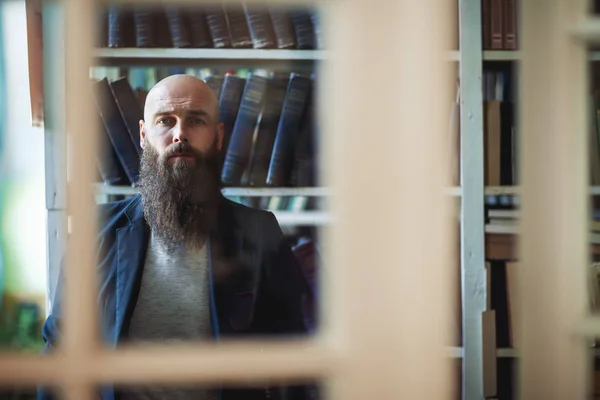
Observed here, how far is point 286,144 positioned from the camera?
1604mm

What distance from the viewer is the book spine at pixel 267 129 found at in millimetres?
1597

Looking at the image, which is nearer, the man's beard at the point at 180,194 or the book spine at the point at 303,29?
the man's beard at the point at 180,194

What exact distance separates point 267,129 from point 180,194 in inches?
13.0

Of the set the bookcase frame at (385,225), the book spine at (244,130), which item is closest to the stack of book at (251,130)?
the book spine at (244,130)

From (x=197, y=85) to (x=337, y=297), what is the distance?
1.16 meters

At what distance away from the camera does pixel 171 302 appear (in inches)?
49.9

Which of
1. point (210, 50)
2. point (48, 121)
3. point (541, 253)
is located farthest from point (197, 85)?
point (541, 253)

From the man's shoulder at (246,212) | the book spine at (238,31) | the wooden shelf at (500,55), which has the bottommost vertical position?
the man's shoulder at (246,212)

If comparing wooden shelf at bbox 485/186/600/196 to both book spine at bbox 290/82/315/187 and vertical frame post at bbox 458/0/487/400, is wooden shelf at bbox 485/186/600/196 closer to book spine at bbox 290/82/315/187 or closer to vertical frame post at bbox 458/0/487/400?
vertical frame post at bbox 458/0/487/400

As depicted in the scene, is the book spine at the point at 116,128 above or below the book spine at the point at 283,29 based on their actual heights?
below

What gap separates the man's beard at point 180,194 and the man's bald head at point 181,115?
3 cm

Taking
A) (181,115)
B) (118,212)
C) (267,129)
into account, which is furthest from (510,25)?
(118,212)

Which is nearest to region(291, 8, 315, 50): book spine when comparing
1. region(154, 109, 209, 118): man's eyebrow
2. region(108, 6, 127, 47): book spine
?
region(154, 109, 209, 118): man's eyebrow

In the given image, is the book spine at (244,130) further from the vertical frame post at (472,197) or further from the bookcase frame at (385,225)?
the bookcase frame at (385,225)
